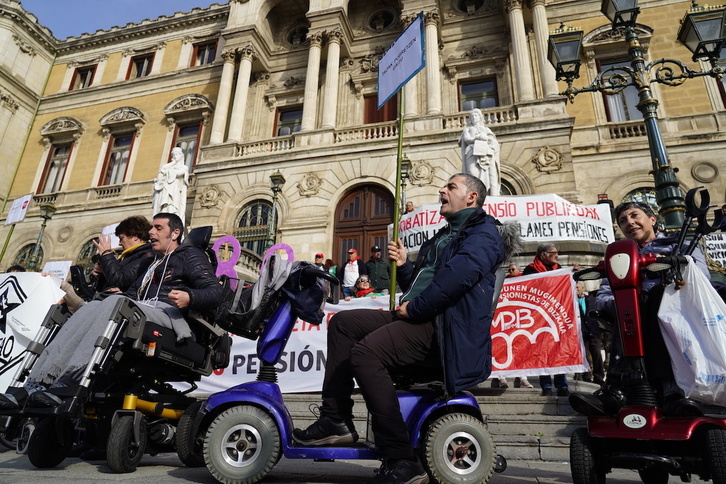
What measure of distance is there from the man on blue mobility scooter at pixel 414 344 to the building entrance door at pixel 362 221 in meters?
12.3

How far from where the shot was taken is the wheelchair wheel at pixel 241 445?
2361 millimetres

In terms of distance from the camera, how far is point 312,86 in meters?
17.6

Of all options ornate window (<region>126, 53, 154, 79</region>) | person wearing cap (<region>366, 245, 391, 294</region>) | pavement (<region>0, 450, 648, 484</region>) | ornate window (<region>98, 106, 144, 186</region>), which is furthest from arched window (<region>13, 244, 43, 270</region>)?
pavement (<region>0, 450, 648, 484</region>)

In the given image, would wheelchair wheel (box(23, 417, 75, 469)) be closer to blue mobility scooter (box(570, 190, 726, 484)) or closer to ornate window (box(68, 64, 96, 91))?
blue mobility scooter (box(570, 190, 726, 484))

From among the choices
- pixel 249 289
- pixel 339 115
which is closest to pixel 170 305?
pixel 249 289

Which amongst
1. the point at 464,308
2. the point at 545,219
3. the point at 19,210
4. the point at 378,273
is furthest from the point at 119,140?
the point at 464,308

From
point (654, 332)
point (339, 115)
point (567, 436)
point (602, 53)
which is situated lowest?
point (567, 436)

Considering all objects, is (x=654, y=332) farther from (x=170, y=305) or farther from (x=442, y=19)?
(x=442, y=19)

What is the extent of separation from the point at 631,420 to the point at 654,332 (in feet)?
1.60

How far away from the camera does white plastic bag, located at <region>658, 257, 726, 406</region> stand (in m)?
2.05

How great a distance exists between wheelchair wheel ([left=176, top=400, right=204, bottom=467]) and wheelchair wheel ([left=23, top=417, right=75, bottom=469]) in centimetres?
75

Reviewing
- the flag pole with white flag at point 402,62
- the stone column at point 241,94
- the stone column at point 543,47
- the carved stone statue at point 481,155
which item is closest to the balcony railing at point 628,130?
the stone column at point 543,47

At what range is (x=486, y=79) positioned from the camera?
18016 millimetres

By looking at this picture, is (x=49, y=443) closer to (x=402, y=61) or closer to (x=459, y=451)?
(x=459, y=451)
